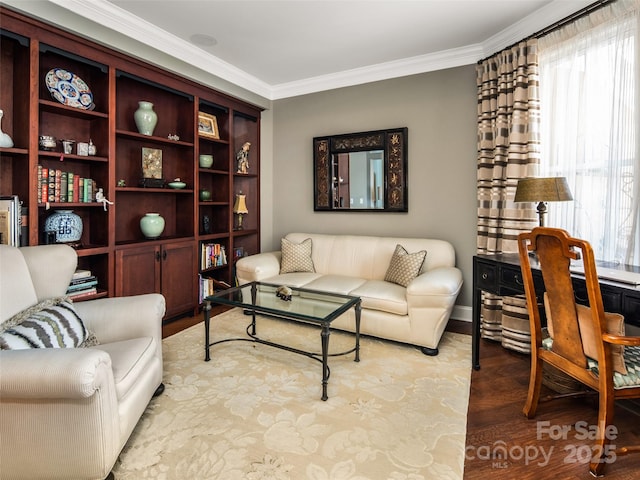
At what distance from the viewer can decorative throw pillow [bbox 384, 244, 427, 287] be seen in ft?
10.4

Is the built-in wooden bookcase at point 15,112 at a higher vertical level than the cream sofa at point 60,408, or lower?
higher

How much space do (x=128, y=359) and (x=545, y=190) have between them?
260 cm

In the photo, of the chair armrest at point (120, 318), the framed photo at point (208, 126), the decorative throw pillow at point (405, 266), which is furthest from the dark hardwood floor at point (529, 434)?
the framed photo at point (208, 126)

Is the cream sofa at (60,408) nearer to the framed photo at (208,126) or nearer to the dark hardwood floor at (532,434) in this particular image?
the dark hardwood floor at (532,434)

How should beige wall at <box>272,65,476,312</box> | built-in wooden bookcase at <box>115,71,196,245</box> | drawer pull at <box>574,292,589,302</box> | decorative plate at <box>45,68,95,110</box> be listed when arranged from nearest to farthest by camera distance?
drawer pull at <box>574,292,589,302</box> < decorative plate at <box>45,68,95,110</box> < built-in wooden bookcase at <box>115,71,196,245</box> < beige wall at <box>272,65,476,312</box>

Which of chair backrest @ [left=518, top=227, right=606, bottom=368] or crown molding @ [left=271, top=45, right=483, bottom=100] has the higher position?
crown molding @ [left=271, top=45, right=483, bottom=100]

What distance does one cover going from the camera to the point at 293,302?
2611 millimetres

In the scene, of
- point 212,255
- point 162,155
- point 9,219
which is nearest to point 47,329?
point 9,219

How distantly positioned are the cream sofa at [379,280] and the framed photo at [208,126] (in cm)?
142

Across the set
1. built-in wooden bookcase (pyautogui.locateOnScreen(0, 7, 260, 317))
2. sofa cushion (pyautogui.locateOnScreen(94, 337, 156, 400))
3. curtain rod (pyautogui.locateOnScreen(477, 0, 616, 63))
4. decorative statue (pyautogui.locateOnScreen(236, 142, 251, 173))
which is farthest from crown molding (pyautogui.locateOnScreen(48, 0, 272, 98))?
curtain rod (pyautogui.locateOnScreen(477, 0, 616, 63))

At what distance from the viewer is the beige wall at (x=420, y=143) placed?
3.46 meters

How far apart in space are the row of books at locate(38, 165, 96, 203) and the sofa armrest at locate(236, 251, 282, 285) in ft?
4.67

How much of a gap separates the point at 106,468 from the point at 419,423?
1462 millimetres

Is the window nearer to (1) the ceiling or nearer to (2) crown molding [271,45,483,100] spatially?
(1) the ceiling
